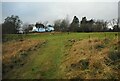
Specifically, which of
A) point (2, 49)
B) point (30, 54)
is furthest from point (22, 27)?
point (30, 54)

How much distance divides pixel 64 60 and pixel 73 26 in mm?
18106

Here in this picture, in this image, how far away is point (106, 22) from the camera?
126 feet

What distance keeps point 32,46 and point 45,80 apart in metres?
8.44

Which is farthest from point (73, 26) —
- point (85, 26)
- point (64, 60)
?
point (64, 60)

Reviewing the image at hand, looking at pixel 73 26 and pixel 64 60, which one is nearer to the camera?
pixel 64 60

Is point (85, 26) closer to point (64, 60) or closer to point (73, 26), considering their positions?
point (73, 26)

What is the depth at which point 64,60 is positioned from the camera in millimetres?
17875

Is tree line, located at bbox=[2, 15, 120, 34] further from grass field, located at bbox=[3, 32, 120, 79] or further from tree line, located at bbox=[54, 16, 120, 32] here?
grass field, located at bbox=[3, 32, 120, 79]

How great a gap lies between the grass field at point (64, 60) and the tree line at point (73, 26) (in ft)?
28.3

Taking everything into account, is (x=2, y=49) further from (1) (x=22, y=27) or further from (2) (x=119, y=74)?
(1) (x=22, y=27)

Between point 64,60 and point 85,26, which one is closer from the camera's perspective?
point 64,60

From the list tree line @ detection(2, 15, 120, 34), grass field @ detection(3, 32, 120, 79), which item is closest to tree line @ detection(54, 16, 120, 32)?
tree line @ detection(2, 15, 120, 34)

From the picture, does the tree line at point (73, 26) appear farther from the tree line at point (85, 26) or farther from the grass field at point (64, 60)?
the grass field at point (64, 60)

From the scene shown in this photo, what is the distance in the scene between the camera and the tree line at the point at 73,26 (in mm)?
32594
